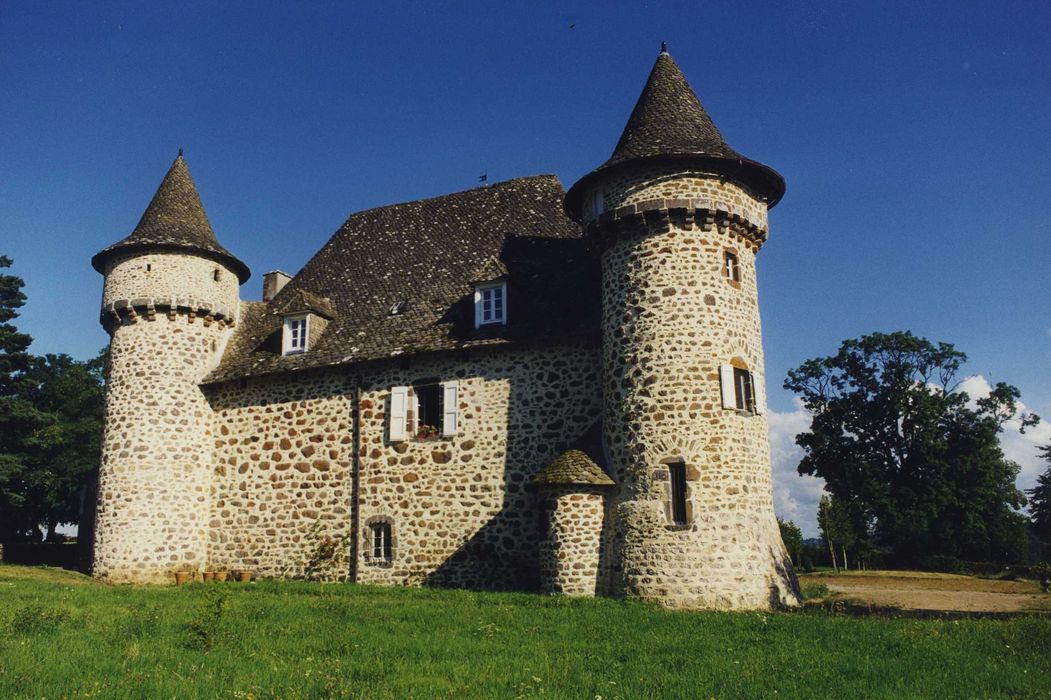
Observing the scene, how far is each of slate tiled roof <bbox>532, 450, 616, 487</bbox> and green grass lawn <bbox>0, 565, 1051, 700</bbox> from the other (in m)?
2.64

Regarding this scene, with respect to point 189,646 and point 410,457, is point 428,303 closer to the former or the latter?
point 410,457

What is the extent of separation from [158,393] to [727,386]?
15196mm

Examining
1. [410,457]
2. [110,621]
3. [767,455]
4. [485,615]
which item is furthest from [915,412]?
[110,621]

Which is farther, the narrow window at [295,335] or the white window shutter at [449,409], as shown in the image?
the narrow window at [295,335]

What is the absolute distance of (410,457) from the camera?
19.6m

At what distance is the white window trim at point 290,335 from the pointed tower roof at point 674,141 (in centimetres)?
800

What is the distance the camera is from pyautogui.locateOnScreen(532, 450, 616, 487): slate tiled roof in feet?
52.6

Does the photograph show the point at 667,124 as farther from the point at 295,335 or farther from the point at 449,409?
the point at 295,335

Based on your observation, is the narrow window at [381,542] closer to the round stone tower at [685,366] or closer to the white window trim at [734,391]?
the round stone tower at [685,366]

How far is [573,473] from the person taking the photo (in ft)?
53.0

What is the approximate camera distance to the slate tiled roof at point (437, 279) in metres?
19.5

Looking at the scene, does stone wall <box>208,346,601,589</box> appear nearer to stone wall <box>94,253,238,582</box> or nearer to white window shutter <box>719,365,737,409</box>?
stone wall <box>94,253,238,582</box>

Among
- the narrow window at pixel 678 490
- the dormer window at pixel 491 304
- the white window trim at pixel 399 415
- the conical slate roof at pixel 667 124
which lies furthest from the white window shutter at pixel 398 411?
the conical slate roof at pixel 667 124

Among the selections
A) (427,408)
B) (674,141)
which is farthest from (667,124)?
(427,408)
